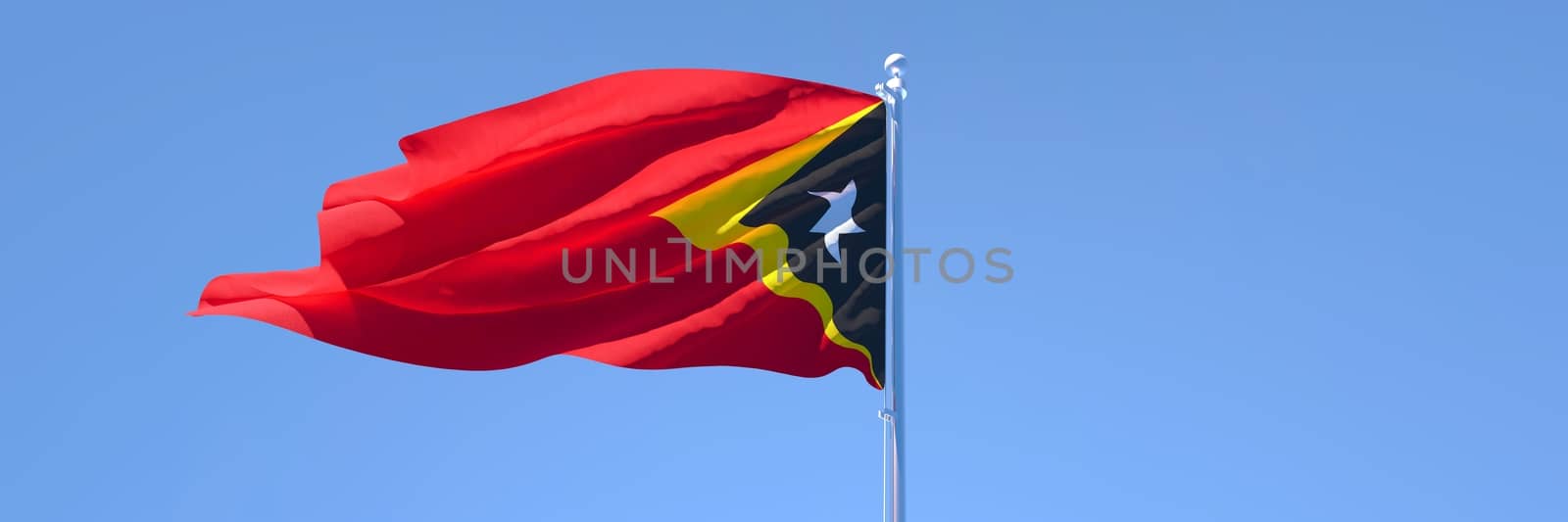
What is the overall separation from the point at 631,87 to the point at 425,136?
189 cm

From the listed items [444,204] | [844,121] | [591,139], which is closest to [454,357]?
[444,204]

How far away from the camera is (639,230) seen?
1352 centimetres

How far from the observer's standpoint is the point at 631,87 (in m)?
13.7

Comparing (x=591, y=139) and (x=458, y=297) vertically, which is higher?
(x=591, y=139)

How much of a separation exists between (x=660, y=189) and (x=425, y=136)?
214 centimetres

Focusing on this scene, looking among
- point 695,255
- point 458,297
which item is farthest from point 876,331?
point 458,297

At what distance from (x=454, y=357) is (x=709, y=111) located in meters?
3.17

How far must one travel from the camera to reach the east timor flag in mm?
13211

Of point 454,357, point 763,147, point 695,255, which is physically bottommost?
point 454,357

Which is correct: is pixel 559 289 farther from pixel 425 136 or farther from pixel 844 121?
pixel 844 121

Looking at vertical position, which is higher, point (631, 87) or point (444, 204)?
point (631, 87)

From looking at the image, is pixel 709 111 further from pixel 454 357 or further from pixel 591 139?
pixel 454 357

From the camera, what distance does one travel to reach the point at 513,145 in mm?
13406

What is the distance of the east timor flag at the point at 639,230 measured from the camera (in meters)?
13.2
